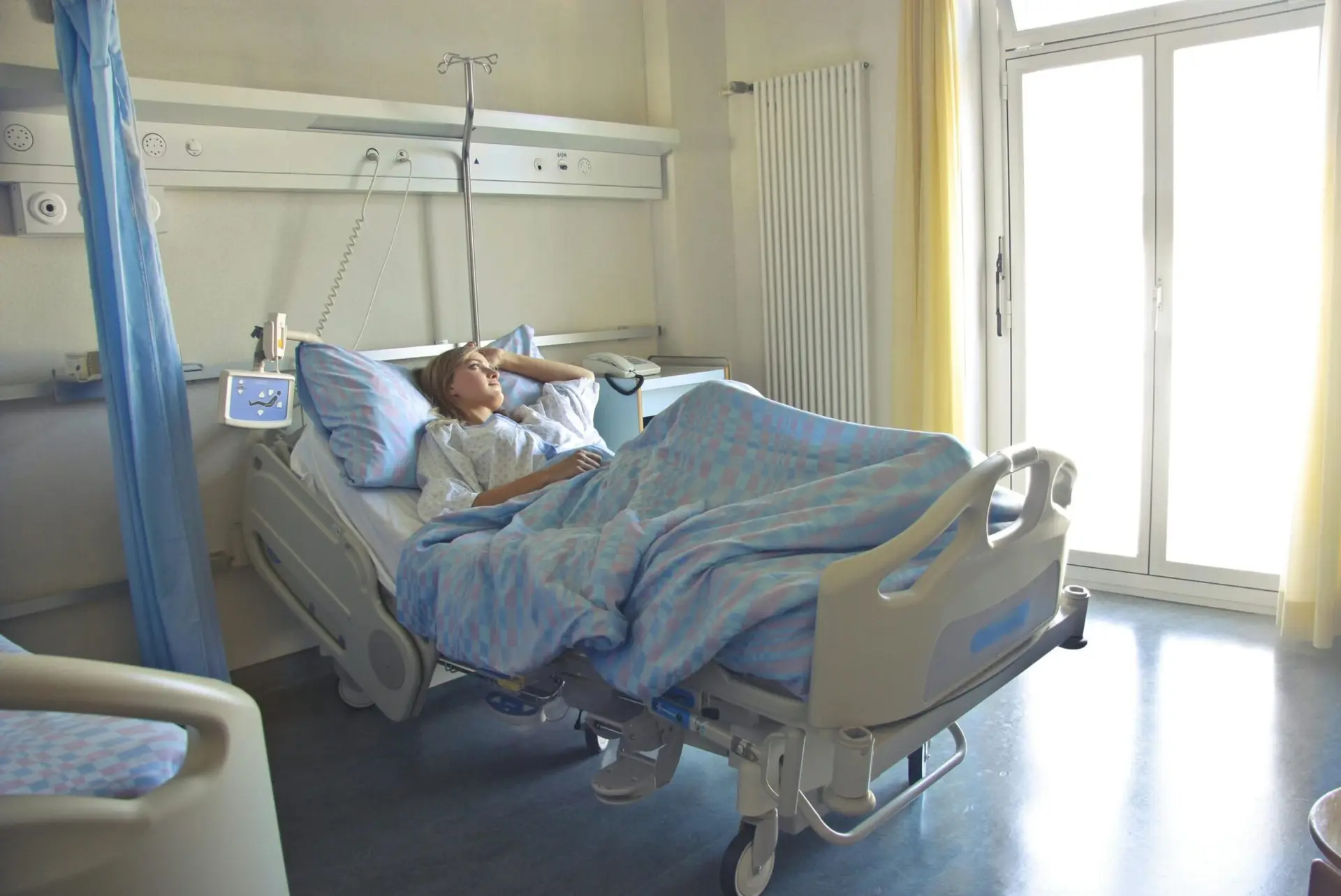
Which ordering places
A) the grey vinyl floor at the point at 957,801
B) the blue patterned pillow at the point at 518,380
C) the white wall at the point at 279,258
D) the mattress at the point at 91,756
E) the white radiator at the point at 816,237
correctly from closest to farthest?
the mattress at the point at 91,756 < the grey vinyl floor at the point at 957,801 < the white wall at the point at 279,258 < the blue patterned pillow at the point at 518,380 < the white radiator at the point at 816,237

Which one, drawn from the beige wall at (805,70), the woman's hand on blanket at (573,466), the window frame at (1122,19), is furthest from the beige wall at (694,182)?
the woman's hand on blanket at (573,466)

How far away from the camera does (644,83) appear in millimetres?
4168

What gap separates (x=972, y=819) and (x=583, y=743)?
3.31ft

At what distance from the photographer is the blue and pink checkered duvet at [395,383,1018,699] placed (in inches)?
68.3

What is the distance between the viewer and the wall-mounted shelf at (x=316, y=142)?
2607 millimetres

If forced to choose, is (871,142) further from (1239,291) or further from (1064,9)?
(1239,291)

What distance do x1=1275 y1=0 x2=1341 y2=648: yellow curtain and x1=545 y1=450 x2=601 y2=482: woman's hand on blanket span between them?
211 centimetres

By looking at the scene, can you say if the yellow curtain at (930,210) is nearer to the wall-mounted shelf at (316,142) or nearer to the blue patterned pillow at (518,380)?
the wall-mounted shelf at (316,142)

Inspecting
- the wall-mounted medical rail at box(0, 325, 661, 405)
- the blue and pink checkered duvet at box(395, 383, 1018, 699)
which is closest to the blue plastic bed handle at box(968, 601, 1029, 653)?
the blue and pink checkered duvet at box(395, 383, 1018, 699)

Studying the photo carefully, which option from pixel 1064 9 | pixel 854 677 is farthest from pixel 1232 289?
pixel 854 677

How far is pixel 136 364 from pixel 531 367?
3.70 feet

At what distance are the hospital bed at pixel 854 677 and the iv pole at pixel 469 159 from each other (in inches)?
47.8

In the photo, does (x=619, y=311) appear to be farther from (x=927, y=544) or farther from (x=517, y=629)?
(x=927, y=544)

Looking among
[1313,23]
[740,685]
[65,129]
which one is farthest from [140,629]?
→ [1313,23]
